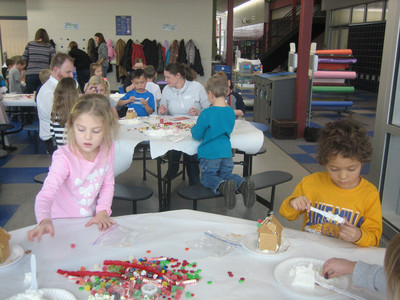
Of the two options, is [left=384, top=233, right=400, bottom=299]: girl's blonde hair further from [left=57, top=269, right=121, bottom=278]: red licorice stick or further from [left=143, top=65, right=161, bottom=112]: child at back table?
[left=143, top=65, right=161, bottom=112]: child at back table

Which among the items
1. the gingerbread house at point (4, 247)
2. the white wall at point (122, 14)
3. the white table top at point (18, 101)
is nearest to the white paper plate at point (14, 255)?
the gingerbread house at point (4, 247)

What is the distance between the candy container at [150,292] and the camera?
46.1 inches

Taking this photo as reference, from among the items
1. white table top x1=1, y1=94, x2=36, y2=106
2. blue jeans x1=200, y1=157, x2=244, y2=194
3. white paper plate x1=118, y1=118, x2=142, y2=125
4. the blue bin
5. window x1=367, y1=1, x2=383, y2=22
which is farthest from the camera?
window x1=367, y1=1, x2=383, y2=22

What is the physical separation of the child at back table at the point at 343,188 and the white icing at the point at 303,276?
→ 493 millimetres

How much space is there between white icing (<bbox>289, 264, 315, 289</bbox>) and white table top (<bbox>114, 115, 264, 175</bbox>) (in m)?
2.19

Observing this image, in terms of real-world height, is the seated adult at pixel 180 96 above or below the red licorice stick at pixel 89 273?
above

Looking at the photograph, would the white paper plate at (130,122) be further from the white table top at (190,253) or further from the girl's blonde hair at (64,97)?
the white table top at (190,253)

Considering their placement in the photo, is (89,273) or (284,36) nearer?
(89,273)

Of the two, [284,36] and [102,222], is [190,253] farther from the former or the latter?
[284,36]

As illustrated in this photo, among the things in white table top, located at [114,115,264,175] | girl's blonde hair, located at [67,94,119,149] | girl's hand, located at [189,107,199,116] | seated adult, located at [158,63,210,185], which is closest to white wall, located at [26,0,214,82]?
seated adult, located at [158,63,210,185]

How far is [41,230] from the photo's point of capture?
58.5 inches

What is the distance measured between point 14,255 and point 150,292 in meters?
0.56

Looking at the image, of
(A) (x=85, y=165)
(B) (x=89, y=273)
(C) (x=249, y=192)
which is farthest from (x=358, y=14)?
(B) (x=89, y=273)

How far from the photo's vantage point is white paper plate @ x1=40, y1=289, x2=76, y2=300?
1.14 meters
